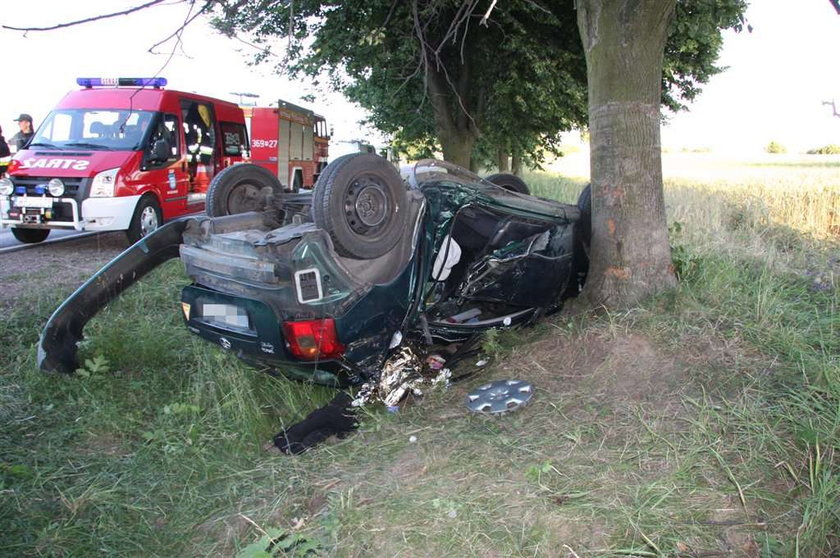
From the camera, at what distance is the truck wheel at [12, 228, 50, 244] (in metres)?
9.39

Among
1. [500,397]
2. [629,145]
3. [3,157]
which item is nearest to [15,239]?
[3,157]

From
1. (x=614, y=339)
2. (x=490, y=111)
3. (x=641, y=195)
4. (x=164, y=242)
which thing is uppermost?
(x=490, y=111)

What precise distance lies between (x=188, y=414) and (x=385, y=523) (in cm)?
177

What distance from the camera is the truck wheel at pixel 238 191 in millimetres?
4516

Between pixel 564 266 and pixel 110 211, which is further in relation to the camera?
pixel 110 211

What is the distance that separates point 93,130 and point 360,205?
7579 mm

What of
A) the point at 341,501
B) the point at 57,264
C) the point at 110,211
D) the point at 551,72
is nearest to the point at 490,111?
the point at 551,72

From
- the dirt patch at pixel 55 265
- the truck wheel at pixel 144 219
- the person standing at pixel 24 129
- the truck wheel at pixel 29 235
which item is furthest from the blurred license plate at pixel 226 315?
the person standing at pixel 24 129

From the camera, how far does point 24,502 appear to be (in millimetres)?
2898

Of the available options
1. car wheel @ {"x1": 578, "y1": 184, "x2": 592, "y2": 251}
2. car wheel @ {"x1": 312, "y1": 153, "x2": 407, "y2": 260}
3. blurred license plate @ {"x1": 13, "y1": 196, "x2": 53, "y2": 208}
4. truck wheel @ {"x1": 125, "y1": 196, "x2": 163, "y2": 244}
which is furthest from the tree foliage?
car wheel @ {"x1": 312, "y1": 153, "x2": 407, "y2": 260}

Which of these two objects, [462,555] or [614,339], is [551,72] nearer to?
[614,339]

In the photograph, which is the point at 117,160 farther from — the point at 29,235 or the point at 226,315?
the point at 226,315

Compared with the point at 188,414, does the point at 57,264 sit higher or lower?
higher

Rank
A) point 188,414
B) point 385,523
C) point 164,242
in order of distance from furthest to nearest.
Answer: point 164,242 → point 188,414 → point 385,523
